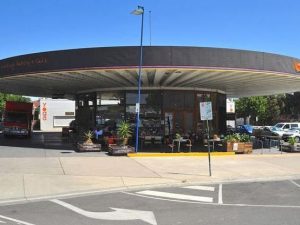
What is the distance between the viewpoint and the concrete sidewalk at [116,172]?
14.6 meters

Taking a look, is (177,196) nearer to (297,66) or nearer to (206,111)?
(206,111)

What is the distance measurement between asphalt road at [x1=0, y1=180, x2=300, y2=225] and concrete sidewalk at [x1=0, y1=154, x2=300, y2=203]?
1.25 meters

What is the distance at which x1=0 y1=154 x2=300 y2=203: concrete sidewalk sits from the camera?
47.9 ft

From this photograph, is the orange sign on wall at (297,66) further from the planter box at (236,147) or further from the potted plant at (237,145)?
the planter box at (236,147)

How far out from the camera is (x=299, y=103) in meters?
87.1

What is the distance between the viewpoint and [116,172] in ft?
58.8

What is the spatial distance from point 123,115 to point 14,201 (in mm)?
19418

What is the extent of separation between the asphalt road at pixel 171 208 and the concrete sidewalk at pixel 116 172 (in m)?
1.25

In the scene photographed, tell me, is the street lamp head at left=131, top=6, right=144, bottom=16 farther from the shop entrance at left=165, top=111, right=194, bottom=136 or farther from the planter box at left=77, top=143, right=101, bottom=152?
the shop entrance at left=165, top=111, right=194, bottom=136

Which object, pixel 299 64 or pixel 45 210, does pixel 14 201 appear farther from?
pixel 299 64

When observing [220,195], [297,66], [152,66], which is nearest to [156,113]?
[152,66]

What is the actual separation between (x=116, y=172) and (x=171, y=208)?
22.4ft

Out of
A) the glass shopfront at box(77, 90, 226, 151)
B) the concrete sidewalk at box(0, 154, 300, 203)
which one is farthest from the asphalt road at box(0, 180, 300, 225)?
the glass shopfront at box(77, 90, 226, 151)

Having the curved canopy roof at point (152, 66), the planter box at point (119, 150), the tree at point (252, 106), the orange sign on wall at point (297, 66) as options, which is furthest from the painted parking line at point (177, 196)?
the tree at point (252, 106)
